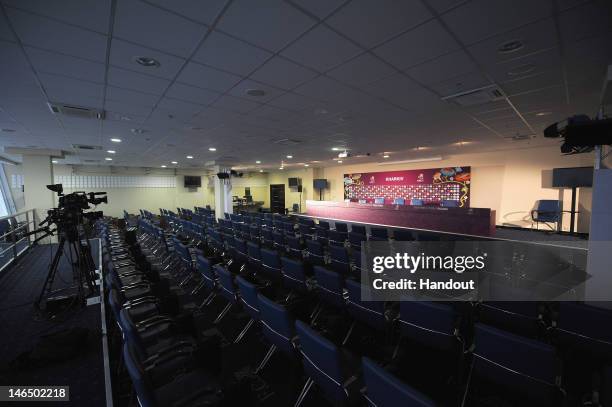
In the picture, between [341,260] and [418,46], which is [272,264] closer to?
[341,260]

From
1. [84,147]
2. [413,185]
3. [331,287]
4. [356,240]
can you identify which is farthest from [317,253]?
[413,185]

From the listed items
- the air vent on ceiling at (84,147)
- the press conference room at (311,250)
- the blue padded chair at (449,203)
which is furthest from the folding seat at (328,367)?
the blue padded chair at (449,203)

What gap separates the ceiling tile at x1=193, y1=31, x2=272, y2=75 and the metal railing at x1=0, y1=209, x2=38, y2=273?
168 inches

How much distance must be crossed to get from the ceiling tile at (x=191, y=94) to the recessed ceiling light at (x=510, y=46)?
3321mm

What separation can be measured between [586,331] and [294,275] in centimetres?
290

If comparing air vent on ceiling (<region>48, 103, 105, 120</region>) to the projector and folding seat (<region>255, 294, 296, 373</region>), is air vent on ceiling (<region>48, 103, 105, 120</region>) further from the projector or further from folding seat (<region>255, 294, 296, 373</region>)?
the projector

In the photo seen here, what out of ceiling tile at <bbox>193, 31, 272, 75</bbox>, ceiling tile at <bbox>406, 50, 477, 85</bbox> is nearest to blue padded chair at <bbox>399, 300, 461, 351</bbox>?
ceiling tile at <bbox>406, 50, 477, 85</bbox>

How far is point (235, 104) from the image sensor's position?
3.90 meters

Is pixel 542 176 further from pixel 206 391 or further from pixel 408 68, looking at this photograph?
pixel 206 391

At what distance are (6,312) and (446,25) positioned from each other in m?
6.14

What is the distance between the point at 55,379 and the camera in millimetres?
2199

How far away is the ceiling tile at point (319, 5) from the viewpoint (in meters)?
1.74

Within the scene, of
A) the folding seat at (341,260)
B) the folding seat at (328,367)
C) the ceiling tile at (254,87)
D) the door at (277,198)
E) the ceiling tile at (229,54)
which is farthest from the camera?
the door at (277,198)

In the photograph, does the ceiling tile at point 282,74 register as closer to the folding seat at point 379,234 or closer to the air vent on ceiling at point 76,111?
the air vent on ceiling at point 76,111
